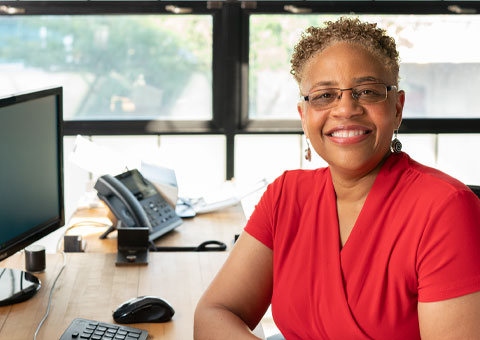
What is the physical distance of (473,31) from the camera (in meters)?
4.18

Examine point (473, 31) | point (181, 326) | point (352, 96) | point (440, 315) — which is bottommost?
point (181, 326)

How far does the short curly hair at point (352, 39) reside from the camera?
1501mm

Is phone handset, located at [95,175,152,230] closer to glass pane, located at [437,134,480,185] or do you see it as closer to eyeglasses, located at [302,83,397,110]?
eyeglasses, located at [302,83,397,110]

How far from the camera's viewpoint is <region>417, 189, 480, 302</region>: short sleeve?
4.25ft

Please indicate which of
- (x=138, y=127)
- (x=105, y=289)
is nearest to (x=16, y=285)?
(x=105, y=289)

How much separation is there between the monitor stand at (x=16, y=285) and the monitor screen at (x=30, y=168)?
0.09m

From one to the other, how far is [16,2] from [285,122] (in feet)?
5.57

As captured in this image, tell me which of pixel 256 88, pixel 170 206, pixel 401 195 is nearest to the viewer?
pixel 401 195

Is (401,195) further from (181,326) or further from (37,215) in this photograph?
(37,215)

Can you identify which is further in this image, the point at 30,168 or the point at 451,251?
the point at 30,168

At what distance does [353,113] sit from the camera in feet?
4.87

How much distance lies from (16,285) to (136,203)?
70 centimetres

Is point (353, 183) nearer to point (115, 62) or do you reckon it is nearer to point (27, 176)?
point (27, 176)

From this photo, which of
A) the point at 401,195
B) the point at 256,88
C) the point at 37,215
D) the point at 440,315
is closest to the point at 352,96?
the point at 401,195
